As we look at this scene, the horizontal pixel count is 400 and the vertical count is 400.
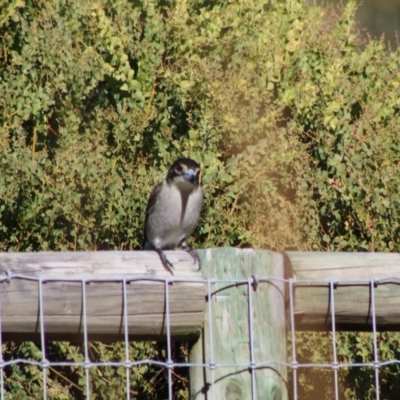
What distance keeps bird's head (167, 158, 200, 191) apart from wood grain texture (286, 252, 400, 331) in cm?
199

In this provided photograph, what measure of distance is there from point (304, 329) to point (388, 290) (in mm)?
349

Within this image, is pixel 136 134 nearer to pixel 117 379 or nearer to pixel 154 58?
pixel 154 58

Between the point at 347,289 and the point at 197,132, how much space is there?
8.84 feet

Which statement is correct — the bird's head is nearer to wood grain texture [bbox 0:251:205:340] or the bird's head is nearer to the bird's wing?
the bird's wing

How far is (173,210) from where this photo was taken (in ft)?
19.6

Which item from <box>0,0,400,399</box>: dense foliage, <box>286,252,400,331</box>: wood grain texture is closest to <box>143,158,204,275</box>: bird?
<box>0,0,400,399</box>: dense foliage

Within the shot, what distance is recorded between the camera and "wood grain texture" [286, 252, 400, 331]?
359 cm

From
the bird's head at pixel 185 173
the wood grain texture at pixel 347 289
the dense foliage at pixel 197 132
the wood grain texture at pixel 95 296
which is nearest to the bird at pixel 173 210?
the bird's head at pixel 185 173

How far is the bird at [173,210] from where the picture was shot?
5734 mm

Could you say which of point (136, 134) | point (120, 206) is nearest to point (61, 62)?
point (136, 134)

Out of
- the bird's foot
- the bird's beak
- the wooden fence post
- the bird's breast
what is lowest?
the wooden fence post

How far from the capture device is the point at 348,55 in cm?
697

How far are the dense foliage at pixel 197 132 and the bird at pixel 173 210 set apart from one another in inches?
5.1

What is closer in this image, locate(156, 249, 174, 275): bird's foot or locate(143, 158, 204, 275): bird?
locate(156, 249, 174, 275): bird's foot
